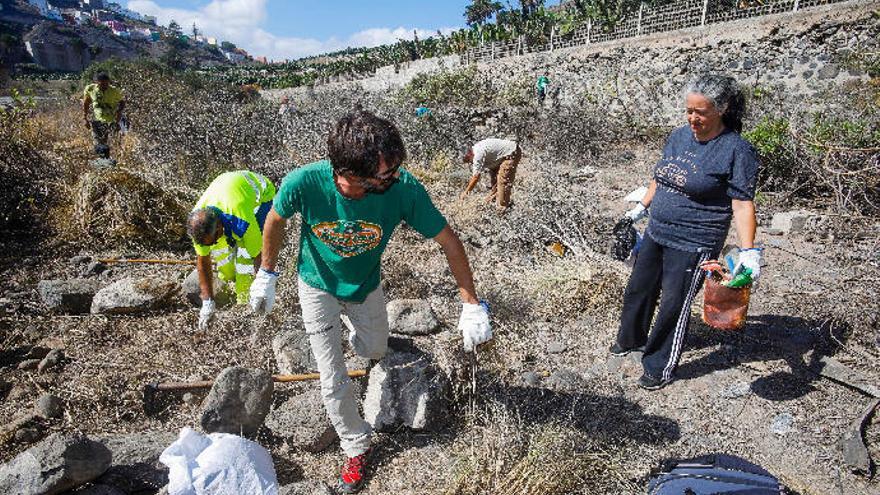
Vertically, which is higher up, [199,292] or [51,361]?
[199,292]

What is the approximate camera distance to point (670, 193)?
8.01 feet

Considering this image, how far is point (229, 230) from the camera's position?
2.92 metres

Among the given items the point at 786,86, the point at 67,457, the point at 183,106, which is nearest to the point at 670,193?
the point at 67,457

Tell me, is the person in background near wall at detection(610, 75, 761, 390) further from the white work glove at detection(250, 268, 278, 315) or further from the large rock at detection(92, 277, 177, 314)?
the large rock at detection(92, 277, 177, 314)

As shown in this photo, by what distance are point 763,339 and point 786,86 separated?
8.57 metres

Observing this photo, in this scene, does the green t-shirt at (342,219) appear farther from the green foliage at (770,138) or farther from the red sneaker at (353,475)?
the green foliage at (770,138)

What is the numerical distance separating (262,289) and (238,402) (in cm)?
57

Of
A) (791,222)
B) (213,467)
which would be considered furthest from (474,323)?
(791,222)

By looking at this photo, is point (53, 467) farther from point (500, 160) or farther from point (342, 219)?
point (500, 160)

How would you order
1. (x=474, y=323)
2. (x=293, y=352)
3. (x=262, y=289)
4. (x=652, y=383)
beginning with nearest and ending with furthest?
(x=474, y=323) < (x=262, y=289) < (x=652, y=383) < (x=293, y=352)

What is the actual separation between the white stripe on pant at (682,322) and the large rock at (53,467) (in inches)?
103

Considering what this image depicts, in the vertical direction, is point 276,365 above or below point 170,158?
below

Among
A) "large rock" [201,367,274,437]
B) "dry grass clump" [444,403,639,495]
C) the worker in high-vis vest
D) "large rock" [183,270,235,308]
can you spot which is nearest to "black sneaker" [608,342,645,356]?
"dry grass clump" [444,403,639,495]

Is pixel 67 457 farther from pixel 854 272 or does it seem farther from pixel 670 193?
pixel 854 272
